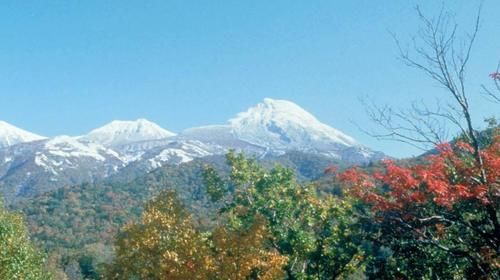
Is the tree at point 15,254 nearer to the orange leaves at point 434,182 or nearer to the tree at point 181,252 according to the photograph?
the tree at point 181,252

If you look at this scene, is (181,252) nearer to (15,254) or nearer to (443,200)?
(443,200)

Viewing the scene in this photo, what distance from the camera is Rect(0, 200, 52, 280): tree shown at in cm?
2144

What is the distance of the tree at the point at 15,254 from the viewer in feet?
70.3

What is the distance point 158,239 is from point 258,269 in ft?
10.1

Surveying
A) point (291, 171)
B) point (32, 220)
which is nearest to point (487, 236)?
point (291, 171)

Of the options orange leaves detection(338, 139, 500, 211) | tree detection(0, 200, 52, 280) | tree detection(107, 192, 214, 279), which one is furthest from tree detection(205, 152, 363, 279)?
tree detection(0, 200, 52, 280)

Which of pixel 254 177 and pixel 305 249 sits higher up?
pixel 254 177

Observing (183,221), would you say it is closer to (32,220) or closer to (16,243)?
(16,243)

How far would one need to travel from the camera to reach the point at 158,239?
15.8 m

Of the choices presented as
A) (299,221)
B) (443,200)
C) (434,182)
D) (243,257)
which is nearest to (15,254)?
(299,221)

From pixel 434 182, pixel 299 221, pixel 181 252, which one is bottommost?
pixel 181 252

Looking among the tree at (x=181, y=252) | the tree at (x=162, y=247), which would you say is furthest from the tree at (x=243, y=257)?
the tree at (x=162, y=247)

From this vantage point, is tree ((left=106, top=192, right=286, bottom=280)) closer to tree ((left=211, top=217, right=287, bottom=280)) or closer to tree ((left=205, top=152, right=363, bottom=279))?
tree ((left=211, top=217, right=287, bottom=280))

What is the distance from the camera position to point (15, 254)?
73.3 ft
